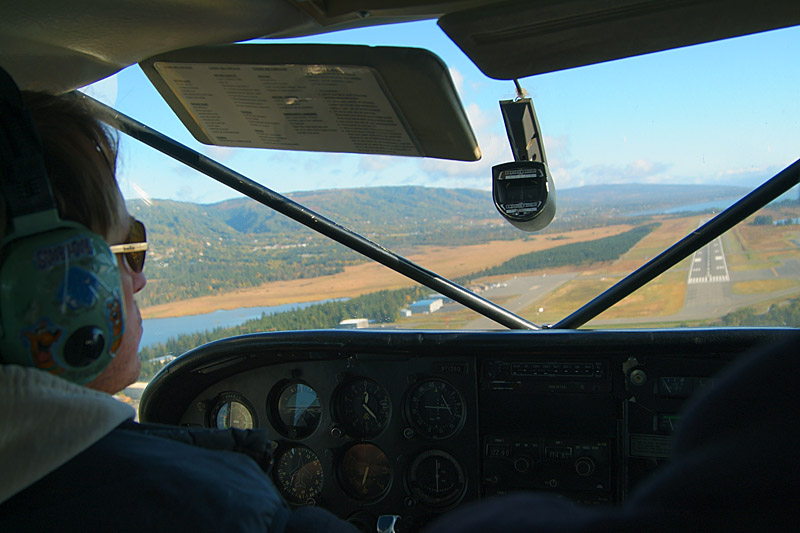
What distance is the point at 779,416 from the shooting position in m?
0.43

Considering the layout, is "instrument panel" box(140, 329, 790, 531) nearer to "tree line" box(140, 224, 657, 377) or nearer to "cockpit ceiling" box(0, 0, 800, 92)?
"tree line" box(140, 224, 657, 377)

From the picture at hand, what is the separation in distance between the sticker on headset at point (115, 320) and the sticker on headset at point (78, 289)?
0.03 m

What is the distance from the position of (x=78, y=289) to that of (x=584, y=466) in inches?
75.5

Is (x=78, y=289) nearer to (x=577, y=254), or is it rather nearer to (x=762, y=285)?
(x=577, y=254)

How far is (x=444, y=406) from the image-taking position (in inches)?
98.6

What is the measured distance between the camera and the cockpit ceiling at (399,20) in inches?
58.6

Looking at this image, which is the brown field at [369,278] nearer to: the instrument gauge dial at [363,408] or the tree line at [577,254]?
the tree line at [577,254]

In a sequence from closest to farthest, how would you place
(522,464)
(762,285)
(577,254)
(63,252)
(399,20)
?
1. (63,252)
2. (399,20)
3. (762,285)
4. (522,464)
5. (577,254)

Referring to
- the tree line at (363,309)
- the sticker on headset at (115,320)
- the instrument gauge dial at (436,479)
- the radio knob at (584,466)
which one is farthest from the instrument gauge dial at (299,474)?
the sticker on headset at (115,320)

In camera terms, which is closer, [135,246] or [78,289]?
[78,289]

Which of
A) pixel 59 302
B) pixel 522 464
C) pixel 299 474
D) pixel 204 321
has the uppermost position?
pixel 59 302

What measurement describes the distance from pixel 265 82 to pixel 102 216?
1.03 metres

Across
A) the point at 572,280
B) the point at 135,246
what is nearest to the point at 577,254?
the point at 572,280

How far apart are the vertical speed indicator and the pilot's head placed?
5.17ft
